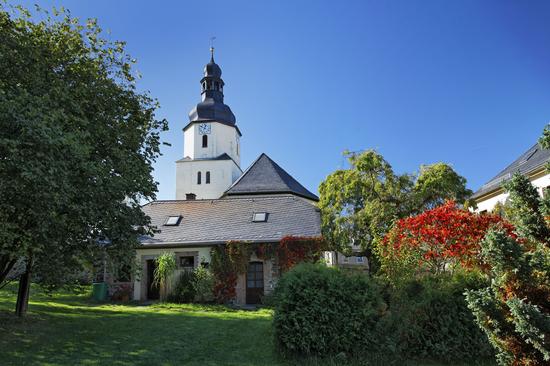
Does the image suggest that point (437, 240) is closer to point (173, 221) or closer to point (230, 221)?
point (230, 221)

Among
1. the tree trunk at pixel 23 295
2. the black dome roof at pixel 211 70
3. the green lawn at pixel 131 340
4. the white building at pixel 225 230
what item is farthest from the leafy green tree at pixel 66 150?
the black dome roof at pixel 211 70

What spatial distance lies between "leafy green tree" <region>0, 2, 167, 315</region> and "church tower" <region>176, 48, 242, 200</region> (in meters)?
28.2

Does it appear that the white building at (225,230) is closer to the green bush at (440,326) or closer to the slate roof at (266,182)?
the slate roof at (266,182)

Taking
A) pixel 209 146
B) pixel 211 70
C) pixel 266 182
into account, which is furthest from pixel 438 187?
pixel 211 70

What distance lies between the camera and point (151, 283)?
18.7 metres

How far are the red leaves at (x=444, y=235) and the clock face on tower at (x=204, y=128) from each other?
33964 mm

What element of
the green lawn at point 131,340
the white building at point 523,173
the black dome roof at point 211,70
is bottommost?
the green lawn at point 131,340

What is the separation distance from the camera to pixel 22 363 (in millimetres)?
6605

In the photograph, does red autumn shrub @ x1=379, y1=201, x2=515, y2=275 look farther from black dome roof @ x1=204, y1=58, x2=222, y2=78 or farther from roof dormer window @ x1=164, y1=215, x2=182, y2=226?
black dome roof @ x1=204, y1=58, x2=222, y2=78

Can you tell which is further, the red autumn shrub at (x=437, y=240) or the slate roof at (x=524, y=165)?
the slate roof at (x=524, y=165)

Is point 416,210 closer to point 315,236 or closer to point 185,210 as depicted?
point 315,236

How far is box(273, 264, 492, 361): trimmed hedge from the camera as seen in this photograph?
23.1ft

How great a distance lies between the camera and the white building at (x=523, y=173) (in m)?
17.3

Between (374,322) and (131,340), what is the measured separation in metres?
4.74
